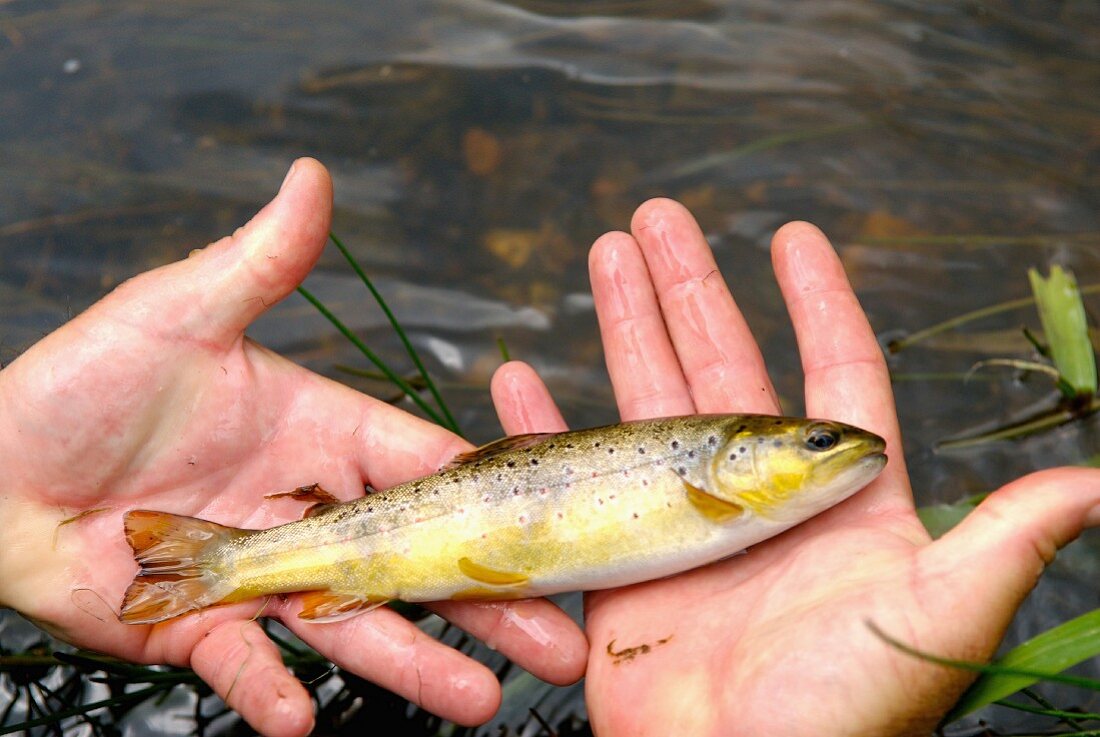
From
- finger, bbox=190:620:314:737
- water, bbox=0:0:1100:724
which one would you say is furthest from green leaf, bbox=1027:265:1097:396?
finger, bbox=190:620:314:737

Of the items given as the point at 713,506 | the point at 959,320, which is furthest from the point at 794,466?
the point at 959,320

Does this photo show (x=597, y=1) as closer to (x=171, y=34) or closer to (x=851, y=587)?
(x=171, y=34)

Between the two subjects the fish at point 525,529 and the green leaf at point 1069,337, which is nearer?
the fish at point 525,529

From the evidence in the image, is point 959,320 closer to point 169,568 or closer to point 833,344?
point 833,344

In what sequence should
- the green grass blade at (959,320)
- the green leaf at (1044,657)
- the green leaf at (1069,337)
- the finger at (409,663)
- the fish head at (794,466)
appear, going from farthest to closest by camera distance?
1. the green grass blade at (959,320)
2. the green leaf at (1069,337)
3. the fish head at (794,466)
4. the finger at (409,663)
5. the green leaf at (1044,657)

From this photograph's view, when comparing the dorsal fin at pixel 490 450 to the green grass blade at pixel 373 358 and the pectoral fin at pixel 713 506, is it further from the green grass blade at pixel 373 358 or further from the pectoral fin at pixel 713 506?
the pectoral fin at pixel 713 506

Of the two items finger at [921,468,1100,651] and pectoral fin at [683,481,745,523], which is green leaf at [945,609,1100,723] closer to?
finger at [921,468,1100,651]

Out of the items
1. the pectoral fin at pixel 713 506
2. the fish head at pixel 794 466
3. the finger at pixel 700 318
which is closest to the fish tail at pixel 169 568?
the pectoral fin at pixel 713 506

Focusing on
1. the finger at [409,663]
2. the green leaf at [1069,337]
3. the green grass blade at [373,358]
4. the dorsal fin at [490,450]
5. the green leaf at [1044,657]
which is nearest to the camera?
the green leaf at [1044,657]
